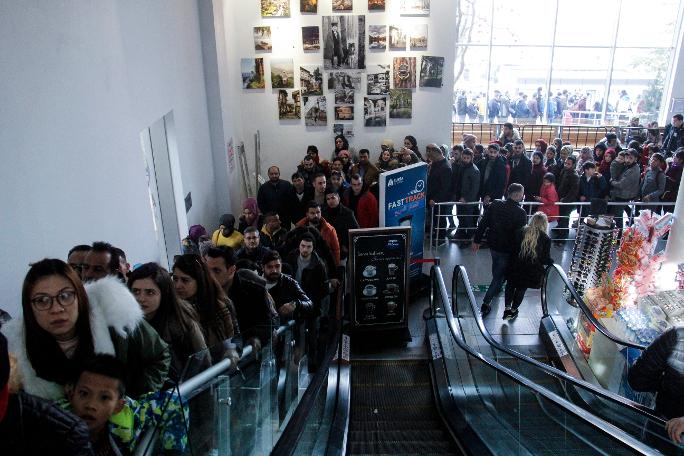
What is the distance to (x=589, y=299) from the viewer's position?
7.18m

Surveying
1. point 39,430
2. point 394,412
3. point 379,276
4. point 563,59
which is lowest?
point 394,412

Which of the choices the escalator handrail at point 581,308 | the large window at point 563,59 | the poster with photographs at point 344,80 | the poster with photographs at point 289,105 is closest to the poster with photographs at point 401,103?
the poster with photographs at point 344,80

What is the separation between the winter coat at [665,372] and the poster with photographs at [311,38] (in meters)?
9.86

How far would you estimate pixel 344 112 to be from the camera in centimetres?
1272

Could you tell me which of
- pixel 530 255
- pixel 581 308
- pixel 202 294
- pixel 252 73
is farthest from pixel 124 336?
pixel 252 73

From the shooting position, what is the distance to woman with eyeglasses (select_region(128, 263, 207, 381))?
358 cm

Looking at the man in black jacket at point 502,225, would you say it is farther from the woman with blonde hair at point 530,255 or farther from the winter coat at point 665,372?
the winter coat at point 665,372

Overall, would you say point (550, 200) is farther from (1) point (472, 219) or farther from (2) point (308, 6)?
(2) point (308, 6)

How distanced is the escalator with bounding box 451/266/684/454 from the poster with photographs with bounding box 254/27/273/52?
698cm

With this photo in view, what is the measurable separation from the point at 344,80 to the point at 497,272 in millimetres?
6249

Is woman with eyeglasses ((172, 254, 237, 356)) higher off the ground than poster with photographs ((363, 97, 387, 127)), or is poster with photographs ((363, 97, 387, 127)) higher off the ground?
poster with photographs ((363, 97, 387, 127))

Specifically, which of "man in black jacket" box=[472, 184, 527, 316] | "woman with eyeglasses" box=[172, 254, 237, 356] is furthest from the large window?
"woman with eyeglasses" box=[172, 254, 237, 356]

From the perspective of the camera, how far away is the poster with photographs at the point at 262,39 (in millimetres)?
12070

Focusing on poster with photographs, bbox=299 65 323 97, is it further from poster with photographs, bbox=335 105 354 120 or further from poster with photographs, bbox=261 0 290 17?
poster with photographs, bbox=261 0 290 17
